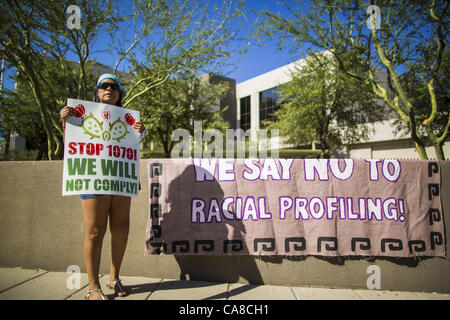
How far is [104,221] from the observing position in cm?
260

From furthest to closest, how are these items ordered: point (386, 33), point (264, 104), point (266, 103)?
1. point (264, 104)
2. point (266, 103)
3. point (386, 33)

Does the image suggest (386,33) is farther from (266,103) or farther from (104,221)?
(266,103)

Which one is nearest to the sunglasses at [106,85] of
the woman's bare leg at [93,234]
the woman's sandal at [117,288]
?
the woman's bare leg at [93,234]

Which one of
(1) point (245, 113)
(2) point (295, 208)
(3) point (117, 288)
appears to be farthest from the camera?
(1) point (245, 113)

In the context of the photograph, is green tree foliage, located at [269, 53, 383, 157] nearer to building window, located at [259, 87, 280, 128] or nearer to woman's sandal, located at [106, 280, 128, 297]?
woman's sandal, located at [106, 280, 128, 297]

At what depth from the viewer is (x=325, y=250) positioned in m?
3.25

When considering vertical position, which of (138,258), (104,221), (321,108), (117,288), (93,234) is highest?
(321,108)

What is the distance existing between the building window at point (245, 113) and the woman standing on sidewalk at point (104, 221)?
124ft

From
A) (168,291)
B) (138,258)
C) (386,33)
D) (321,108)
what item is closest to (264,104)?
(321,108)

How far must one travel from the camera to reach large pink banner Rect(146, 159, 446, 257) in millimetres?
3277

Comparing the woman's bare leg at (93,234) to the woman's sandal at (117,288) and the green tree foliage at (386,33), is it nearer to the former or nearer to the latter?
the woman's sandal at (117,288)

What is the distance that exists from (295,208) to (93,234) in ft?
7.90

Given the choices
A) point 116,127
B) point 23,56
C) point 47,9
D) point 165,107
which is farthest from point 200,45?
point 165,107

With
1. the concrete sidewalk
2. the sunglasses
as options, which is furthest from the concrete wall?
the sunglasses
